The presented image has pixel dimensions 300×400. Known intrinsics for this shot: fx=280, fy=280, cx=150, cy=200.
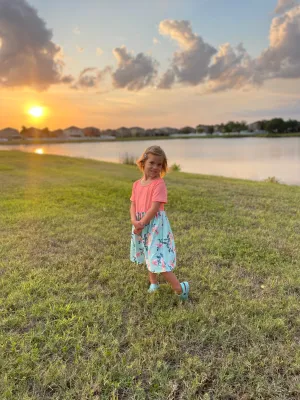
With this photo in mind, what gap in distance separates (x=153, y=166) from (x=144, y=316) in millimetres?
1263

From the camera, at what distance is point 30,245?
3709 millimetres

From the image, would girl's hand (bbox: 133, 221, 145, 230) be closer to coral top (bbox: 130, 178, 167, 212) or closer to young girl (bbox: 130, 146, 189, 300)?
young girl (bbox: 130, 146, 189, 300)

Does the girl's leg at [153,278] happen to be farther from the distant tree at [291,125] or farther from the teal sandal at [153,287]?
the distant tree at [291,125]

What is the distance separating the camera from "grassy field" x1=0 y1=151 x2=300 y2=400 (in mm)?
1715

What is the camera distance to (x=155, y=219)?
251cm

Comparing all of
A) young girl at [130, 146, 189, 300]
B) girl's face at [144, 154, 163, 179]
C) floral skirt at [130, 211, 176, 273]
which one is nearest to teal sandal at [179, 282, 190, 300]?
young girl at [130, 146, 189, 300]

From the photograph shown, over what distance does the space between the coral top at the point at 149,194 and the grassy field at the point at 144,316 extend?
32.0 inches

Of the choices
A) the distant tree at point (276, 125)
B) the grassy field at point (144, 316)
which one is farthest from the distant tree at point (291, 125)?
the grassy field at point (144, 316)

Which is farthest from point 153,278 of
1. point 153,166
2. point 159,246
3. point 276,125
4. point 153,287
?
point 276,125

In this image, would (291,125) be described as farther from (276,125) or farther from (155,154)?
(155,154)

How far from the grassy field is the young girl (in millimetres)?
308

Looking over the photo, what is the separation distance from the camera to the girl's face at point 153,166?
2.44 m

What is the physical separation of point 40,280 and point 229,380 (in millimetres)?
1935

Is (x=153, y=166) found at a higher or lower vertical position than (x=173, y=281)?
higher
